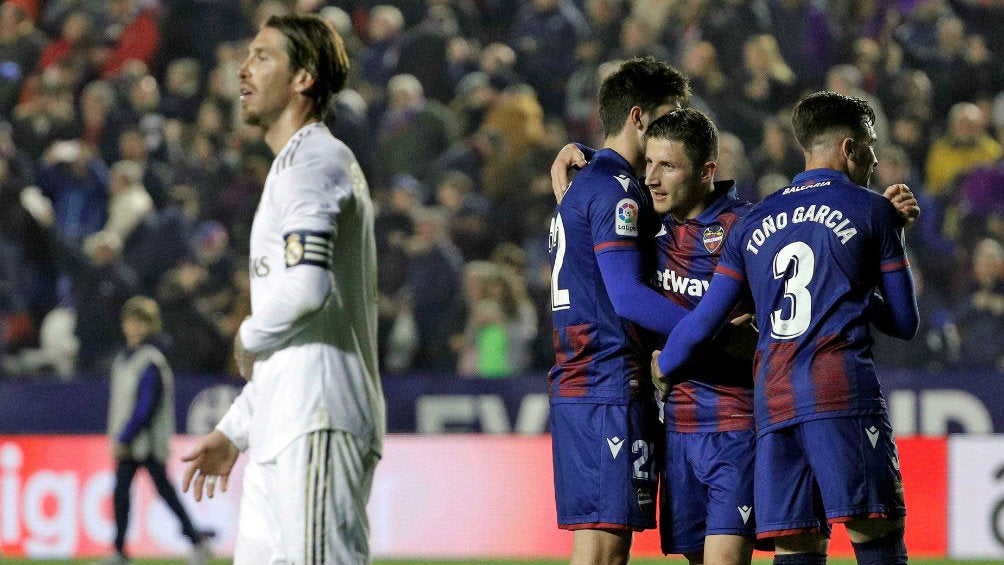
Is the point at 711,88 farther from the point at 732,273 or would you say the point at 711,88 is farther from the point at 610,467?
the point at 610,467

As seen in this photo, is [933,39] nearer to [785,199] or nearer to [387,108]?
[387,108]

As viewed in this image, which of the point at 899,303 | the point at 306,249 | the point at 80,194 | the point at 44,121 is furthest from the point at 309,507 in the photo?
the point at 44,121

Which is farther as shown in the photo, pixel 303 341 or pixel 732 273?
pixel 732 273

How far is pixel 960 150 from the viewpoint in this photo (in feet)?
42.2

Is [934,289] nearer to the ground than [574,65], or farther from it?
nearer to the ground

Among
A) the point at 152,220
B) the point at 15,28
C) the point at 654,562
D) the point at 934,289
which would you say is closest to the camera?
the point at 654,562

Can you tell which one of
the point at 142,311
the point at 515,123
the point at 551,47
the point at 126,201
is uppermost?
the point at 551,47

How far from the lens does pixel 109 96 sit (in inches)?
571

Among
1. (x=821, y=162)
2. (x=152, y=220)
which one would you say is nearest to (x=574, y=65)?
(x=152, y=220)

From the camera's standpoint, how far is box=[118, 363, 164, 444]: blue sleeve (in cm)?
1041

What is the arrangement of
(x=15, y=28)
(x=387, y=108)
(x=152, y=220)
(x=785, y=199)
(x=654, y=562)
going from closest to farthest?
(x=785, y=199), (x=654, y=562), (x=152, y=220), (x=387, y=108), (x=15, y=28)

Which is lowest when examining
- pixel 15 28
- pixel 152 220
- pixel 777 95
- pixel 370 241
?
pixel 370 241

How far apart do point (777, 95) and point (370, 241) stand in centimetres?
1001

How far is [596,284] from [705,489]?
79 centimetres
